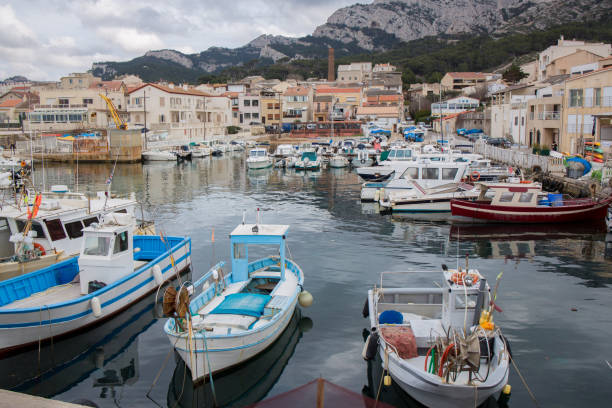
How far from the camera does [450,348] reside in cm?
873

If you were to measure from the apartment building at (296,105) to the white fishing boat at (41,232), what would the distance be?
83.9m

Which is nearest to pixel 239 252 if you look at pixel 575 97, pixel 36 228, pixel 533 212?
pixel 36 228

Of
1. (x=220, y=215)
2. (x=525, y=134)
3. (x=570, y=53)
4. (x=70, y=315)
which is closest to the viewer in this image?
Answer: (x=70, y=315)

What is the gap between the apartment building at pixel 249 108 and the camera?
3989 inches

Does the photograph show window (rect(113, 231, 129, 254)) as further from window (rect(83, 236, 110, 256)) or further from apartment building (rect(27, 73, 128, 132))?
apartment building (rect(27, 73, 128, 132))

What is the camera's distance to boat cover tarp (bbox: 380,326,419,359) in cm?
979

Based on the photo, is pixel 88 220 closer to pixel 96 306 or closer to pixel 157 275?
pixel 157 275

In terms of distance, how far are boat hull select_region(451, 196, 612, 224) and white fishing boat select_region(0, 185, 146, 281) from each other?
56.1 feet

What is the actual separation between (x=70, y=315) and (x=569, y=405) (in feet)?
37.0

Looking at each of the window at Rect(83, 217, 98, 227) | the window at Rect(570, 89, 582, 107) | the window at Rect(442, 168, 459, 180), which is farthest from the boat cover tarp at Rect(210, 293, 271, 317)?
the window at Rect(570, 89, 582, 107)

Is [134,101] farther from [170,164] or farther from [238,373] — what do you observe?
[238,373]

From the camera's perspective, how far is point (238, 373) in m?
10.8

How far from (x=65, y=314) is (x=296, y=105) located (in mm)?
90194

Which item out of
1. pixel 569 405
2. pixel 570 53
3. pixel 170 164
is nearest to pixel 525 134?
pixel 570 53
